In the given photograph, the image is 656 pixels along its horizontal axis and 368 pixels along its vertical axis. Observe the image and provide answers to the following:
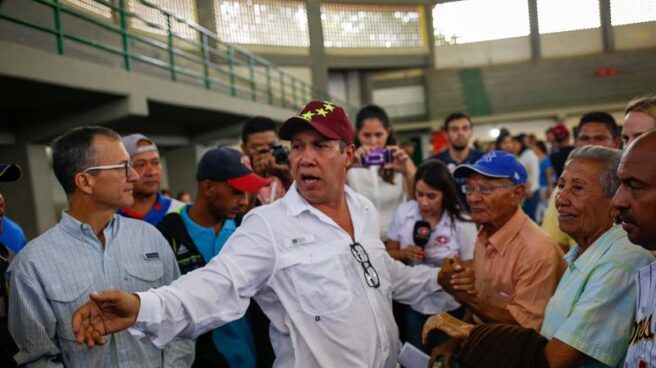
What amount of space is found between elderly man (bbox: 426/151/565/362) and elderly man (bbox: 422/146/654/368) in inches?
9.6

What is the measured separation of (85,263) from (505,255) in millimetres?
1968

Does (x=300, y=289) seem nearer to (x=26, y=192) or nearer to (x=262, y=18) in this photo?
(x=262, y=18)

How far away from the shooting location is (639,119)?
263cm

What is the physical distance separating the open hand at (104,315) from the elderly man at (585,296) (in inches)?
47.8

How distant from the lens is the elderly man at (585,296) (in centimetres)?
170

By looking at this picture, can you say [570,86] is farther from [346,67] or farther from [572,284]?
[572,284]

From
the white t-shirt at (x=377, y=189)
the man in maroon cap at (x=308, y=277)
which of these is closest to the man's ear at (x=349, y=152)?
the man in maroon cap at (x=308, y=277)

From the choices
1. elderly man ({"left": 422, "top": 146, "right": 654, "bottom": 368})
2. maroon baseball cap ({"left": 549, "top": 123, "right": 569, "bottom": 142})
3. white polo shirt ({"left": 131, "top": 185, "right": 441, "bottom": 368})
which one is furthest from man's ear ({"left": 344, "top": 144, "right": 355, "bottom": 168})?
maroon baseball cap ({"left": 549, "top": 123, "right": 569, "bottom": 142})

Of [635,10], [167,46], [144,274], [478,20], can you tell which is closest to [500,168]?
[144,274]

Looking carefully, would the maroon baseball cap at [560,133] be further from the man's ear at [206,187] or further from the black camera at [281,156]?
the man's ear at [206,187]

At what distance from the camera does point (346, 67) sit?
2105 centimetres

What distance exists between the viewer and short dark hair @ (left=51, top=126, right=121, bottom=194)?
2105 millimetres

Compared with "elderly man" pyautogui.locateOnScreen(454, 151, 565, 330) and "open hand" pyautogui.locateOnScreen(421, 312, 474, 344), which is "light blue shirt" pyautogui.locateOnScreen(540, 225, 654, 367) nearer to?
"open hand" pyautogui.locateOnScreen(421, 312, 474, 344)

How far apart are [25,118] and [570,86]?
66.9ft
